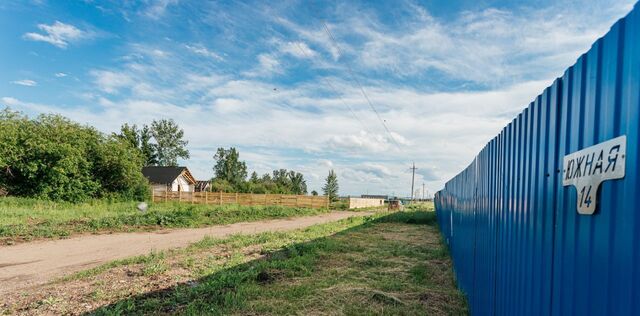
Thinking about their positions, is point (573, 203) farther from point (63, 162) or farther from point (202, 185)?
point (202, 185)

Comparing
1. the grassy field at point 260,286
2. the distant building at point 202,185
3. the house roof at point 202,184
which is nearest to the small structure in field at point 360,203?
the distant building at point 202,185

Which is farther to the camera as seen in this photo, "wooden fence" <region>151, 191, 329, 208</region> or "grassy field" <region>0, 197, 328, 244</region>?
"wooden fence" <region>151, 191, 329, 208</region>

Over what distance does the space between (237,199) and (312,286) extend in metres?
32.9

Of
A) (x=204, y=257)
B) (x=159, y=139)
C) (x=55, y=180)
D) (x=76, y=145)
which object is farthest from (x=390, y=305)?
(x=159, y=139)

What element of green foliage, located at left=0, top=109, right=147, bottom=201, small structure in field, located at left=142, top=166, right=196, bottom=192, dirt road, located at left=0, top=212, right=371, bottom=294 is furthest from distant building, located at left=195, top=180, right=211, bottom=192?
dirt road, located at left=0, top=212, right=371, bottom=294

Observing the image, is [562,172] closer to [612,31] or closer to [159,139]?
[612,31]

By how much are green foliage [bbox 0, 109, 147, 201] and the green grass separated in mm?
23369

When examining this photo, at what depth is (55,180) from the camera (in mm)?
27531

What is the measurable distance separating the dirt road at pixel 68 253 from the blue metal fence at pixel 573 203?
7569mm

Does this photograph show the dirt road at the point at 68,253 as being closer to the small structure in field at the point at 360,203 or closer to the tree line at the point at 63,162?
the tree line at the point at 63,162

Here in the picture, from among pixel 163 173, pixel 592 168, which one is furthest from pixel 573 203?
pixel 163 173

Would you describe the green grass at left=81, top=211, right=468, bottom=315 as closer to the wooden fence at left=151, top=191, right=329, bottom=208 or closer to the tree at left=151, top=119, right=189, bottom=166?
the wooden fence at left=151, top=191, right=329, bottom=208

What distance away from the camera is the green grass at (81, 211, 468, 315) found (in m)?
5.15

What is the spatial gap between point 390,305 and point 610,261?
424 cm
